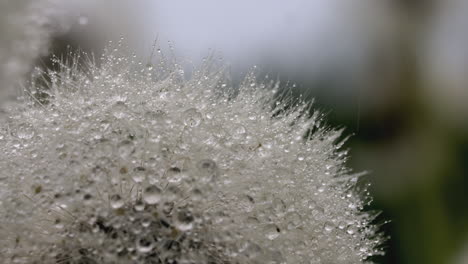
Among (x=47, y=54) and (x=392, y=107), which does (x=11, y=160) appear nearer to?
(x=47, y=54)

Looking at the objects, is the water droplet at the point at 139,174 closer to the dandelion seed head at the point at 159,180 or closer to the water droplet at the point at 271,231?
the dandelion seed head at the point at 159,180

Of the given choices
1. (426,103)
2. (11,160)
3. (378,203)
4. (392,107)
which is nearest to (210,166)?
(11,160)

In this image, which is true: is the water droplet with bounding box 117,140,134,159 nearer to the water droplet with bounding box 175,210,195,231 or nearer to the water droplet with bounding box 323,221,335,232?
the water droplet with bounding box 175,210,195,231

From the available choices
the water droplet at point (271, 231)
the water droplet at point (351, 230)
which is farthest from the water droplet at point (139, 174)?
the water droplet at point (351, 230)

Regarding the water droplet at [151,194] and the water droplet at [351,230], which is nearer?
the water droplet at [151,194]

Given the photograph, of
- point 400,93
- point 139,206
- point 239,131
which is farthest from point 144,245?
point 400,93

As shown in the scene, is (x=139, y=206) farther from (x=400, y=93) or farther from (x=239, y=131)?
(x=400, y=93)

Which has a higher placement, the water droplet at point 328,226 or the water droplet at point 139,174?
the water droplet at point 328,226
